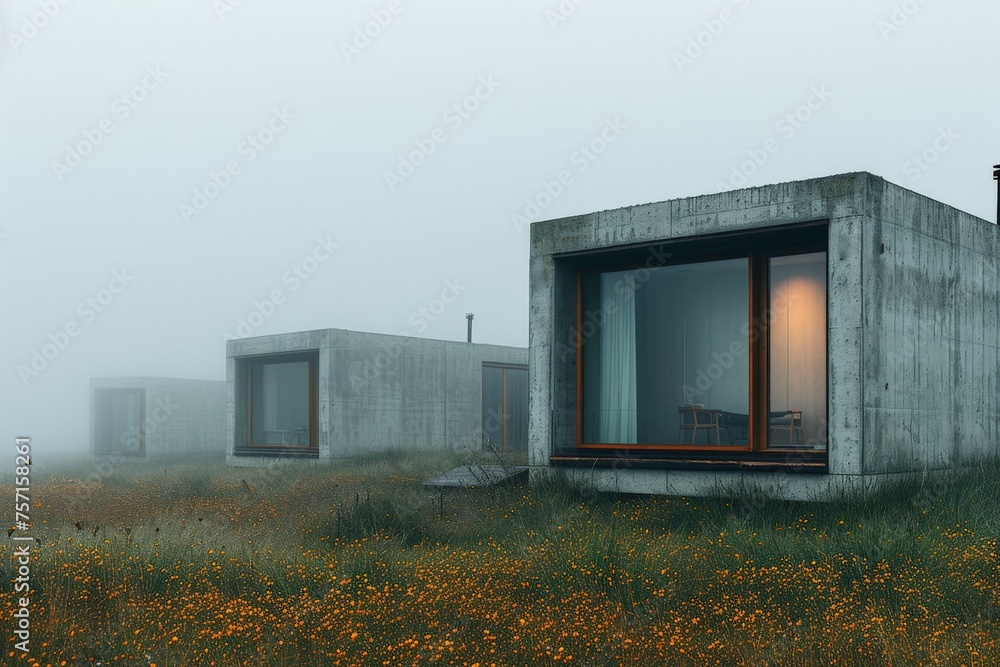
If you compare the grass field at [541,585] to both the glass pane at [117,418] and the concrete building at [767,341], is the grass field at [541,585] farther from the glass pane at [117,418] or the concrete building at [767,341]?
the glass pane at [117,418]

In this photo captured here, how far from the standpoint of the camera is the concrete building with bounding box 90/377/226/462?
34.2 metres

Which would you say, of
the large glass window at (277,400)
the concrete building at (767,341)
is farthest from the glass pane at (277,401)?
the concrete building at (767,341)

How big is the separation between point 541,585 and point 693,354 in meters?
5.76

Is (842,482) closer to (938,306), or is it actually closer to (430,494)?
(938,306)

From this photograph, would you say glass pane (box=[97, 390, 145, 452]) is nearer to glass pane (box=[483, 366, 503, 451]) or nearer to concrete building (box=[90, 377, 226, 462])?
concrete building (box=[90, 377, 226, 462])

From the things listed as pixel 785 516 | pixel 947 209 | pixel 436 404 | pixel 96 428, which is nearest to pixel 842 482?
pixel 785 516

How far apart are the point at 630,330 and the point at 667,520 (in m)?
3.15

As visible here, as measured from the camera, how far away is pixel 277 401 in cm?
2672

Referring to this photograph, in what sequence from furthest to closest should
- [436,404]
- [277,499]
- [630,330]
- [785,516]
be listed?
[436,404], [277,499], [630,330], [785,516]

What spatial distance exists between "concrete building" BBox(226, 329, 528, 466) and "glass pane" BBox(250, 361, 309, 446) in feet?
0.09

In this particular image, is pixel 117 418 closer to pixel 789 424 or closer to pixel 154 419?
pixel 154 419

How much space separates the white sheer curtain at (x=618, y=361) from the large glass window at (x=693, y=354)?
0.01 meters

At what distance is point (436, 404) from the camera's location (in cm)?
2670

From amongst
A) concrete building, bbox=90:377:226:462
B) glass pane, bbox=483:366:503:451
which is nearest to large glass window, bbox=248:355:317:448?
glass pane, bbox=483:366:503:451
